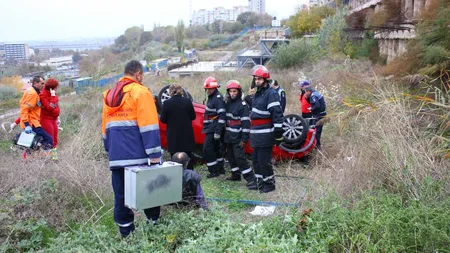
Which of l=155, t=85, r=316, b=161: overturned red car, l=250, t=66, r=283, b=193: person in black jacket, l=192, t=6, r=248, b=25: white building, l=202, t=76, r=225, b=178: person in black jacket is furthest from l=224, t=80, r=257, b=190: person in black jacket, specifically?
l=192, t=6, r=248, b=25: white building

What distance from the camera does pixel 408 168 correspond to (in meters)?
3.95

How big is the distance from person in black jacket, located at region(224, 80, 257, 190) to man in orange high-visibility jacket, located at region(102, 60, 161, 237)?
7.58 ft

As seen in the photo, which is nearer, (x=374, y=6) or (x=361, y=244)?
(x=361, y=244)

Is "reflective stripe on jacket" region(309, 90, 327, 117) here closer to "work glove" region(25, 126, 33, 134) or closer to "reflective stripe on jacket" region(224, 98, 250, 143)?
"reflective stripe on jacket" region(224, 98, 250, 143)

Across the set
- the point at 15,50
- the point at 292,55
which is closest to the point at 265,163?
the point at 292,55

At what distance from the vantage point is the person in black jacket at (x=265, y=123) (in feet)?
18.2

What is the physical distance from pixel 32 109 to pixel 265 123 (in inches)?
153

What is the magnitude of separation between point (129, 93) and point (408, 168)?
275 cm

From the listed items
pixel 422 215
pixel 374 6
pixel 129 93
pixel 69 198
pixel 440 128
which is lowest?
pixel 69 198

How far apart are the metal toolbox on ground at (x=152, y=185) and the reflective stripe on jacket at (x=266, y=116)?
1907 millimetres

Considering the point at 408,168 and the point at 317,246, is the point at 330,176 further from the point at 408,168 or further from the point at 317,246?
the point at 317,246

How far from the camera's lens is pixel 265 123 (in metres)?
5.63

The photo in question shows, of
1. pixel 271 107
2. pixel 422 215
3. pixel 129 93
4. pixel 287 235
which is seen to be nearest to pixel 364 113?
pixel 271 107

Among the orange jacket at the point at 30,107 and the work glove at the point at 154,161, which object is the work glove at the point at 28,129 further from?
the work glove at the point at 154,161
